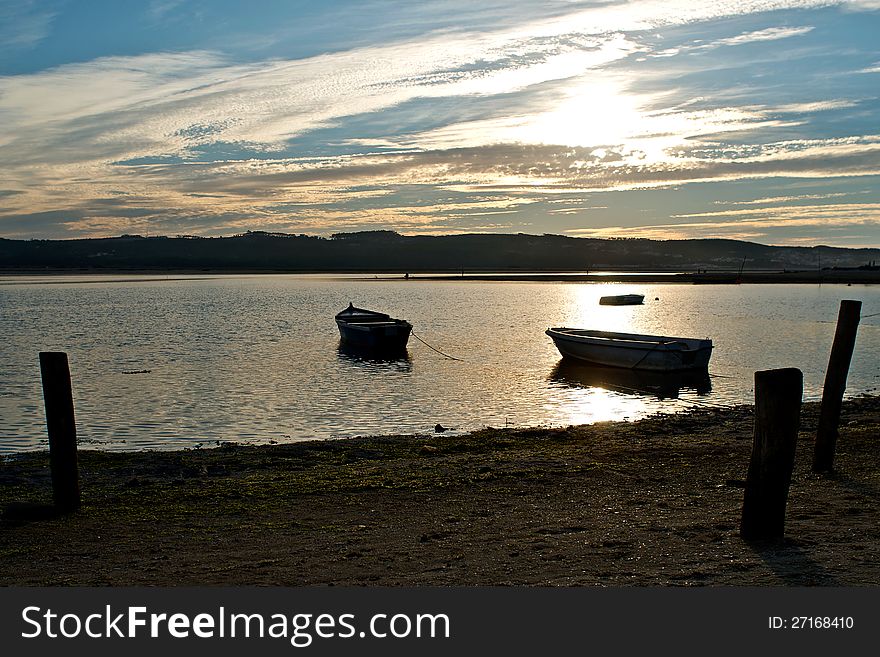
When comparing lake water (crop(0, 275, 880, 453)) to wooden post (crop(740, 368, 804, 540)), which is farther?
lake water (crop(0, 275, 880, 453))

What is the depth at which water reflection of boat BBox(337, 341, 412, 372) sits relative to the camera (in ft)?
120

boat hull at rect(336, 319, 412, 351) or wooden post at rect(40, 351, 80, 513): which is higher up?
wooden post at rect(40, 351, 80, 513)

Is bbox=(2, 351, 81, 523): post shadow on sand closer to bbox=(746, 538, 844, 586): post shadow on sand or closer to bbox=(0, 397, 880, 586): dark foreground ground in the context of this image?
bbox=(0, 397, 880, 586): dark foreground ground

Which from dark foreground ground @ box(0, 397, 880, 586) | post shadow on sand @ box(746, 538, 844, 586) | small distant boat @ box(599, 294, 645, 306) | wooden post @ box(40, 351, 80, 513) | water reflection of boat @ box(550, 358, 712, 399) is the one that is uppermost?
wooden post @ box(40, 351, 80, 513)

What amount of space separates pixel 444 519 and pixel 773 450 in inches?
158

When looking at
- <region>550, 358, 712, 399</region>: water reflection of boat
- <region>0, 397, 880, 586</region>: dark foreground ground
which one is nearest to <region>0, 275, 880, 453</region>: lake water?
<region>550, 358, 712, 399</region>: water reflection of boat

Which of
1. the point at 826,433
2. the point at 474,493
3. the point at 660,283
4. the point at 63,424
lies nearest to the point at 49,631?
the point at 63,424

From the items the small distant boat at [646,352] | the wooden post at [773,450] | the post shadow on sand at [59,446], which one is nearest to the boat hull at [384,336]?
the small distant boat at [646,352]

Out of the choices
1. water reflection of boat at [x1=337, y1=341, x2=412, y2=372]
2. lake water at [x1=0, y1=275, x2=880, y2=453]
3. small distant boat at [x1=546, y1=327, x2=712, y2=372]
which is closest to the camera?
lake water at [x1=0, y1=275, x2=880, y2=453]

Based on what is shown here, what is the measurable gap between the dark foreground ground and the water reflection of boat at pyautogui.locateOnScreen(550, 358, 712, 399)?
541 inches

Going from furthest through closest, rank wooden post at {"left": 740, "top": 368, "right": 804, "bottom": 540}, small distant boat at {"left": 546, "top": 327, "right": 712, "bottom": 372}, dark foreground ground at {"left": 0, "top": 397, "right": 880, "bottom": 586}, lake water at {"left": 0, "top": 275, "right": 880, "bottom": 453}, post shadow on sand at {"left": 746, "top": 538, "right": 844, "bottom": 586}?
small distant boat at {"left": 546, "top": 327, "right": 712, "bottom": 372}
lake water at {"left": 0, "top": 275, "right": 880, "bottom": 453}
wooden post at {"left": 740, "top": 368, "right": 804, "bottom": 540}
dark foreground ground at {"left": 0, "top": 397, "right": 880, "bottom": 586}
post shadow on sand at {"left": 746, "top": 538, "right": 844, "bottom": 586}

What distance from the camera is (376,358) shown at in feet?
131

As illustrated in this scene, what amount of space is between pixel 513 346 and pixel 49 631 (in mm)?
40654

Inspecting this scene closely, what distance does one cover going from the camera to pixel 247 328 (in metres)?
58.5
